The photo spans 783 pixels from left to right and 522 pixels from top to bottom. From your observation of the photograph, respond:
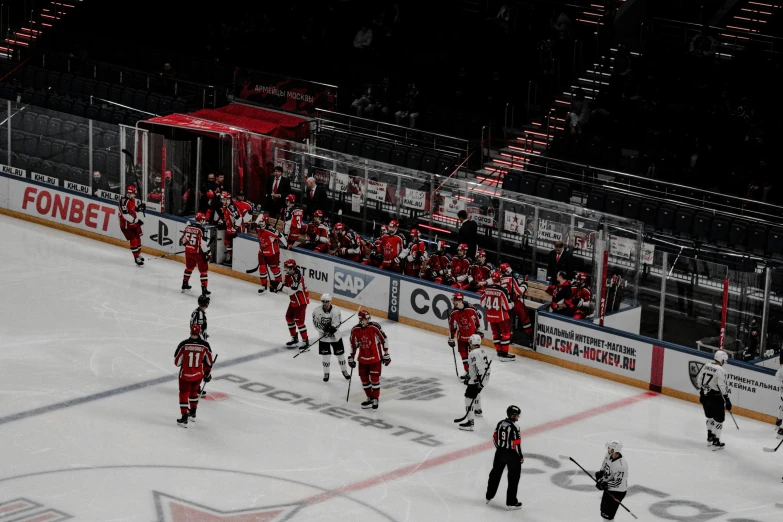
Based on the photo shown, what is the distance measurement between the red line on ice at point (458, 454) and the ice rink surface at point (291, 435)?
0.09 ft

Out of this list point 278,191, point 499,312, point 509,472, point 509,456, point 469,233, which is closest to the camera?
point 509,456

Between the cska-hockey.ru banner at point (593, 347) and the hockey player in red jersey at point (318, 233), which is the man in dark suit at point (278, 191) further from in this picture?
the cska-hockey.ru banner at point (593, 347)

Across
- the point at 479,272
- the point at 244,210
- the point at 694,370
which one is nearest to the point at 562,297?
the point at 479,272

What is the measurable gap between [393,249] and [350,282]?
98 centimetres

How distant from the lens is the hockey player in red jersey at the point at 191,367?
55.9 feet

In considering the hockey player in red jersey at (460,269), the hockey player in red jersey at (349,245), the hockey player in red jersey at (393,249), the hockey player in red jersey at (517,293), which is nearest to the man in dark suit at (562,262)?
the hockey player in red jersey at (517,293)

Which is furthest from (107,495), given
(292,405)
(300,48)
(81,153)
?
(300,48)

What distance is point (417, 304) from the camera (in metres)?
22.3

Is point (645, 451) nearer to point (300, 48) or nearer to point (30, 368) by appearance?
point (30, 368)

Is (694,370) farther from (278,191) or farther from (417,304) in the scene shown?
(278,191)

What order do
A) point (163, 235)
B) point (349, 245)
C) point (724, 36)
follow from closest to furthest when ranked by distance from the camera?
1. point (349, 245)
2. point (163, 235)
3. point (724, 36)

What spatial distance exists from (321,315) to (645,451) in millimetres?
4781

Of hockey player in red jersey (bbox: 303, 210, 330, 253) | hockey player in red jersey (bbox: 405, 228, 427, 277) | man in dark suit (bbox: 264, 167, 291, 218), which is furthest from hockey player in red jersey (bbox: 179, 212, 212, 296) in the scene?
hockey player in red jersey (bbox: 405, 228, 427, 277)

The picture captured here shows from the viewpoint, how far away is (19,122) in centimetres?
2791
